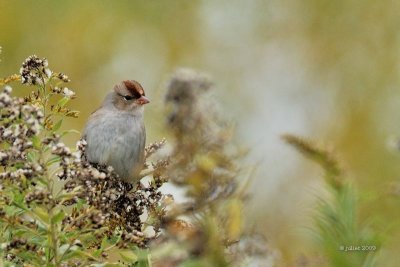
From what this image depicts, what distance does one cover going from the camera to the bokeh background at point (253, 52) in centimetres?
1234

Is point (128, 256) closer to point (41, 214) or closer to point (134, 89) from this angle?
point (41, 214)

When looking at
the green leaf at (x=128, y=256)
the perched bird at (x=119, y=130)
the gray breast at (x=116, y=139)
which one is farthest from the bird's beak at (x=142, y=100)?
the green leaf at (x=128, y=256)

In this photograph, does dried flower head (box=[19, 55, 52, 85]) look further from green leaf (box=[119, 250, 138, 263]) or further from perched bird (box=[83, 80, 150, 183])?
perched bird (box=[83, 80, 150, 183])

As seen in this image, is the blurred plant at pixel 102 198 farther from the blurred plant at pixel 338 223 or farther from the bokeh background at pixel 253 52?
the bokeh background at pixel 253 52

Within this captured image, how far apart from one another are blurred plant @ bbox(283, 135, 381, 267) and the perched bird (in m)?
3.59

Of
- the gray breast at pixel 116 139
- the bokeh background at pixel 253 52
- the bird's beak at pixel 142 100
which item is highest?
the bokeh background at pixel 253 52

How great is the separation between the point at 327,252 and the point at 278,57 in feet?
44.3

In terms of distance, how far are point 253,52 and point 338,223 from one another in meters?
13.6

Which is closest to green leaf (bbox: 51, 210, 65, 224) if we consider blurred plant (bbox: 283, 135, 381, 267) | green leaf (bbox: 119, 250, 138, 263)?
green leaf (bbox: 119, 250, 138, 263)

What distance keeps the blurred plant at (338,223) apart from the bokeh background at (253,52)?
31.6 feet

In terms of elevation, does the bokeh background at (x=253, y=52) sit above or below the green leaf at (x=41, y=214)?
above

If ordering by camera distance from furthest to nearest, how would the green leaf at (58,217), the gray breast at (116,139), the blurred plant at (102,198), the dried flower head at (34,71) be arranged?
the gray breast at (116,139), the dried flower head at (34,71), the green leaf at (58,217), the blurred plant at (102,198)

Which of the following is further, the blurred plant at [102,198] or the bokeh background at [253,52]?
the bokeh background at [253,52]

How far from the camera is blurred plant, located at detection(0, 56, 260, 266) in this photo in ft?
3.57
